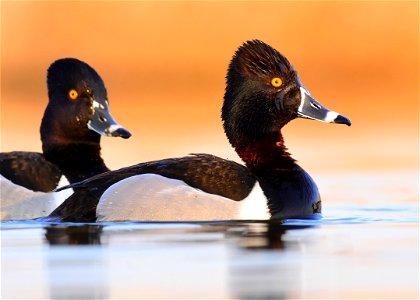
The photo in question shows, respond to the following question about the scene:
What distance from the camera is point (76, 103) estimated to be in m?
14.8

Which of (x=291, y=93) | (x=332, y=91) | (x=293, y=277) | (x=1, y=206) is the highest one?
(x=332, y=91)

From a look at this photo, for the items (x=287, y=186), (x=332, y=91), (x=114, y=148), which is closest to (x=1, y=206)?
(x=287, y=186)

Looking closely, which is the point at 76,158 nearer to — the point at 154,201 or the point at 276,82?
the point at 154,201

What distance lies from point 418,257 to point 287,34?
26045mm

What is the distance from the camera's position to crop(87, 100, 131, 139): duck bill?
14438mm

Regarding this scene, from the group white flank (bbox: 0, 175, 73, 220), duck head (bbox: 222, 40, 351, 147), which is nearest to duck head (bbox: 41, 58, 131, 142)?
white flank (bbox: 0, 175, 73, 220)

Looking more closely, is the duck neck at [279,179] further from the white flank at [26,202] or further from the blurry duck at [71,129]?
the white flank at [26,202]

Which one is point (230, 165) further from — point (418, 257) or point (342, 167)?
point (342, 167)

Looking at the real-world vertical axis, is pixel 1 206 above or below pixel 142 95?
below

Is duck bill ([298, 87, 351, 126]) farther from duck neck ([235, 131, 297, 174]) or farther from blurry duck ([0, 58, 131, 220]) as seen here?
blurry duck ([0, 58, 131, 220])

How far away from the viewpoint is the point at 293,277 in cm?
966

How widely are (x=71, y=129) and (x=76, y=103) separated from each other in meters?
0.26

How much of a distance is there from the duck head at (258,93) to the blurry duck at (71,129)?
1.38 meters

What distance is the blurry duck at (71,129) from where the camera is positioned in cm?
1424
